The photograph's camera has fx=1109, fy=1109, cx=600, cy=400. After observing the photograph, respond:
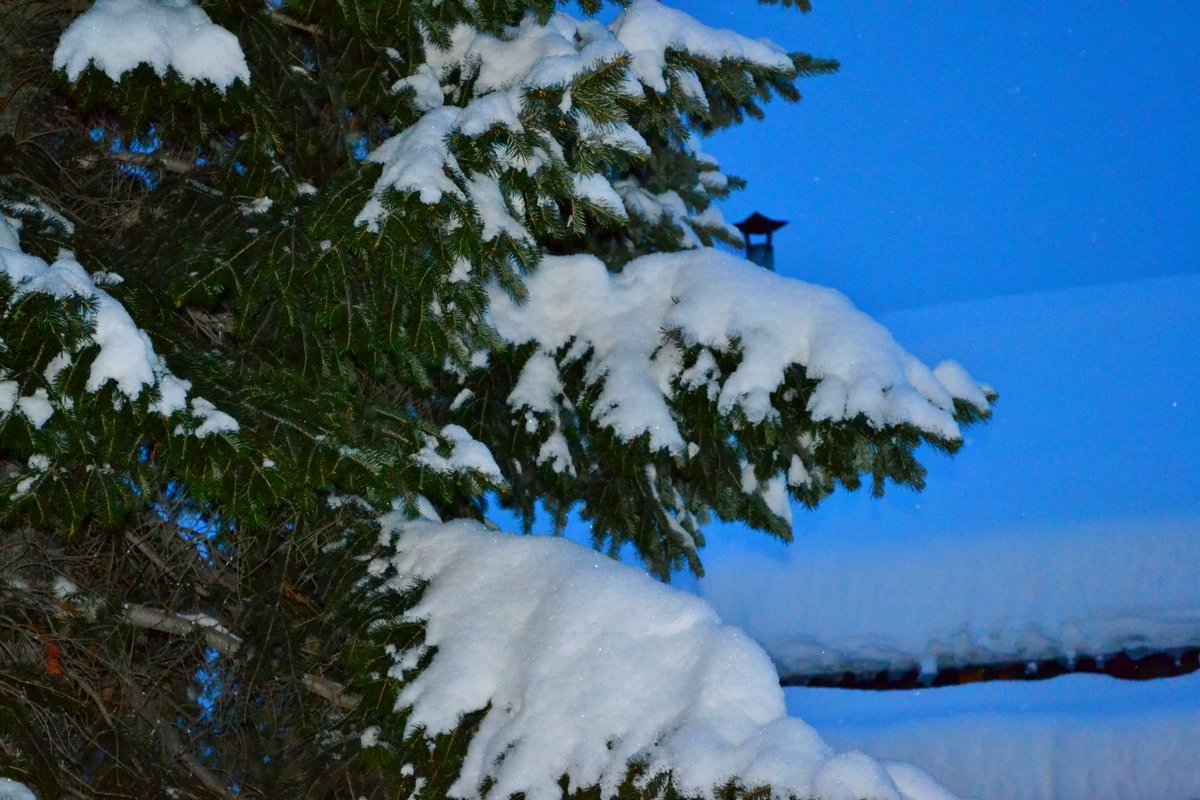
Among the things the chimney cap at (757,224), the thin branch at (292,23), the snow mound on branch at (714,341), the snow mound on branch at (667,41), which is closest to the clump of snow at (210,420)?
the snow mound on branch at (714,341)

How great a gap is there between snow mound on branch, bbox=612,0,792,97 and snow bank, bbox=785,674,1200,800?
5.58 m

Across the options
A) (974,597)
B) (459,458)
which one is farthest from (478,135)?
(974,597)

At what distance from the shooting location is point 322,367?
11.0 feet

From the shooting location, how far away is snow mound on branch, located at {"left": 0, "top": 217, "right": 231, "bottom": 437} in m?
2.31

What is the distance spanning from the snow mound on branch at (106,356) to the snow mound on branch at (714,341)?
1588 mm

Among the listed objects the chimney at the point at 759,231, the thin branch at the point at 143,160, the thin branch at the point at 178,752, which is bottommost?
the thin branch at the point at 178,752

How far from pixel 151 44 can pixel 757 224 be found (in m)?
12.6

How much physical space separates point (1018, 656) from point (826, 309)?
5919 mm

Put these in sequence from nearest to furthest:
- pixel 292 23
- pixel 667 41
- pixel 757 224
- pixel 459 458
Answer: pixel 459 458 < pixel 667 41 < pixel 292 23 < pixel 757 224

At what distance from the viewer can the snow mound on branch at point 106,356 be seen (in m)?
2.31

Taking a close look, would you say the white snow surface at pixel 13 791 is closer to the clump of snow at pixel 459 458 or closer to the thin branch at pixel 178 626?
the thin branch at pixel 178 626

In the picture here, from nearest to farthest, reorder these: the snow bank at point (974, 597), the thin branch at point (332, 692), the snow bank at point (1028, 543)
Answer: the thin branch at point (332, 692)
the snow bank at point (974, 597)
the snow bank at point (1028, 543)

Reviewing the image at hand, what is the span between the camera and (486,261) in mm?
2859

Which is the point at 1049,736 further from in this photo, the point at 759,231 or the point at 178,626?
the point at 759,231
